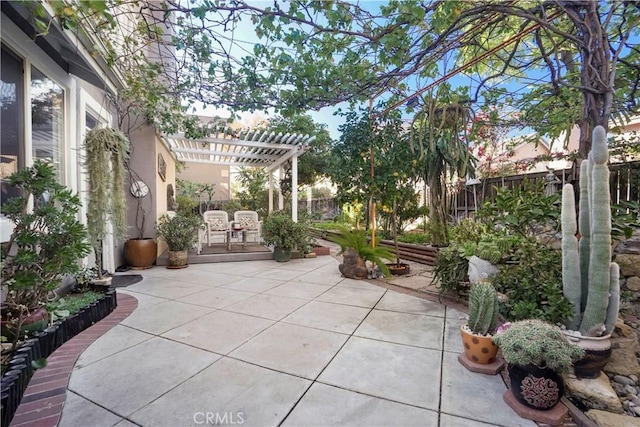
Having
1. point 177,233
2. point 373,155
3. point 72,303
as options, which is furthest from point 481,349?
point 177,233

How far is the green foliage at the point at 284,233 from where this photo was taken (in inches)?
A: 244

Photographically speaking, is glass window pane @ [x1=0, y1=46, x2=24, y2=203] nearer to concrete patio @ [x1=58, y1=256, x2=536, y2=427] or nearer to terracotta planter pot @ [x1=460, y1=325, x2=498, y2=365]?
concrete patio @ [x1=58, y1=256, x2=536, y2=427]

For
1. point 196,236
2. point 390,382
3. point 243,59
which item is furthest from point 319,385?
point 196,236

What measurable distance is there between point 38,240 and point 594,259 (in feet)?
12.1

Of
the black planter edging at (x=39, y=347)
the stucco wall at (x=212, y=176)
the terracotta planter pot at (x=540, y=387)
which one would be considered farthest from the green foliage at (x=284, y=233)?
the stucco wall at (x=212, y=176)

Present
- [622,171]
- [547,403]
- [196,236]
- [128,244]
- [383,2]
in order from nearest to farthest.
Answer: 1. [547,403]
2. [383,2]
3. [622,171]
4. [128,244]
5. [196,236]

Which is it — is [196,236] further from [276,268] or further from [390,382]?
[390,382]

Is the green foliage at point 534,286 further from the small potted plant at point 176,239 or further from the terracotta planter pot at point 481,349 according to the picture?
the small potted plant at point 176,239

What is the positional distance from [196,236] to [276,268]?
7.05 ft

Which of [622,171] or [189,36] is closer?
[189,36]

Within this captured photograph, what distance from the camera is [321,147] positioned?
9.97 metres

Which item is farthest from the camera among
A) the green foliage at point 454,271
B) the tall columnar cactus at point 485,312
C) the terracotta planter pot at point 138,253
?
the terracotta planter pot at point 138,253

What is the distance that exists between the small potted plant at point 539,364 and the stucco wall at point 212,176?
18527 mm

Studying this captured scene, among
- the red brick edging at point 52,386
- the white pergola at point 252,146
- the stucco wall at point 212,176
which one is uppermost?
the stucco wall at point 212,176
